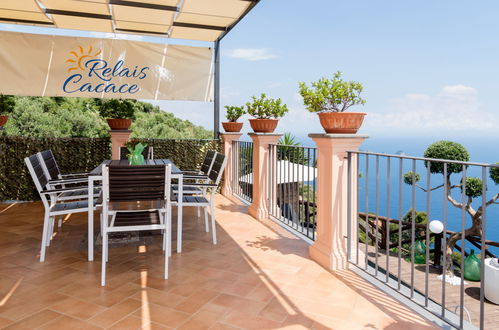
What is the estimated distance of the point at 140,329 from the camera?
6.03 ft

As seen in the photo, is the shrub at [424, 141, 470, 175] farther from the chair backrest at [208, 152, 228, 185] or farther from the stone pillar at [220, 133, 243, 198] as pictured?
the chair backrest at [208, 152, 228, 185]

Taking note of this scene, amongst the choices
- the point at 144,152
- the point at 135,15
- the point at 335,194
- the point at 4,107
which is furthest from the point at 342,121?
the point at 4,107

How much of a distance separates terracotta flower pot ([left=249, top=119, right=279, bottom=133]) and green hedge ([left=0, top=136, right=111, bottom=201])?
3.15 m

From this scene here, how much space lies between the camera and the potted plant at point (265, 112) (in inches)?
172

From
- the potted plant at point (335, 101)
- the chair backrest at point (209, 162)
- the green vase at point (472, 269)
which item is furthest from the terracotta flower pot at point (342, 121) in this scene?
the green vase at point (472, 269)

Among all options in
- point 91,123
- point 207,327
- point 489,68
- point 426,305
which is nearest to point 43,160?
point 207,327

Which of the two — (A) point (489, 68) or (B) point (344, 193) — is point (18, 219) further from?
(A) point (489, 68)

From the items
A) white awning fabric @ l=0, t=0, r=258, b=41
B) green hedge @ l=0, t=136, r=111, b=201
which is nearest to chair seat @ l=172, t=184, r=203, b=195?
white awning fabric @ l=0, t=0, r=258, b=41

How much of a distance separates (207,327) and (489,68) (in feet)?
381

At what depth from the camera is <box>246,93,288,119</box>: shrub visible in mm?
4484

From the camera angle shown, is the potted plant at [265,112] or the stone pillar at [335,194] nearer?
the stone pillar at [335,194]

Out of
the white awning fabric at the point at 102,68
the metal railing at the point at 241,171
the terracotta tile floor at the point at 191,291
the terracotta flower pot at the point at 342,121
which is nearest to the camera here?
the terracotta tile floor at the point at 191,291

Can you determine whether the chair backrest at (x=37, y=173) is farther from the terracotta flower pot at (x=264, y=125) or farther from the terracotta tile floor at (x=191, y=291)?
the terracotta flower pot at (x=264, y=125)

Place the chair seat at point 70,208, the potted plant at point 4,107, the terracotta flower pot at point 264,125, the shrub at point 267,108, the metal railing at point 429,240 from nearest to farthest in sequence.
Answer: the metal railing at point 429,240, the chair seat at point 70,208, the terracotta flower pot at point 264,125, the shrub at point 267,108, the potted plant at point 4,107
